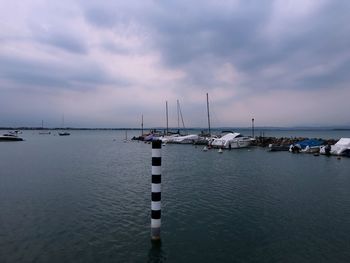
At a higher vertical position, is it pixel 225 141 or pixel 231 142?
pixel 225 141

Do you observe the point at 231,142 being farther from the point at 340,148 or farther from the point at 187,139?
the point at 340,148

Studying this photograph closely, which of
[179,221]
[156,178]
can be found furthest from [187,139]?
[156,178]

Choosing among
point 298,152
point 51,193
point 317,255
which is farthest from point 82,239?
point 298,152

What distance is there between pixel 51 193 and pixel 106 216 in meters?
6.08

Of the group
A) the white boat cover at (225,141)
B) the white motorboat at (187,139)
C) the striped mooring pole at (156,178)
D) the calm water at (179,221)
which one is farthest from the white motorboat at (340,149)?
the striped mooring pole at (156,178)

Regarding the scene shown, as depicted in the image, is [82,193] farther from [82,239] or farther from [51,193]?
[82,239]

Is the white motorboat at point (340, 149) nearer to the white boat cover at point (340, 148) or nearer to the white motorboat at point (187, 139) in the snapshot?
the white boat cover at point (340, 148)

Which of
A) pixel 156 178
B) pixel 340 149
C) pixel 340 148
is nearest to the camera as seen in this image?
pixel 156 178

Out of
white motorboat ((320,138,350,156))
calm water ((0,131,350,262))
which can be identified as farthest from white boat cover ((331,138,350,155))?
calm water ((0,131,350,262))

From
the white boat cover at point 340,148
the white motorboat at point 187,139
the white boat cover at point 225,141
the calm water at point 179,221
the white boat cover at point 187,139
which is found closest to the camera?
the calm water at point 179,221

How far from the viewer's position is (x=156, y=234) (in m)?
9.54

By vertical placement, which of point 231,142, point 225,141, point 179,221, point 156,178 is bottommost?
point 179,221

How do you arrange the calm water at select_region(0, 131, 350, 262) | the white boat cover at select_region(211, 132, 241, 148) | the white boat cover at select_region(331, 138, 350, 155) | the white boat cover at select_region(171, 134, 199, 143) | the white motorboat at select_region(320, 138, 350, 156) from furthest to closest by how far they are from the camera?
the white boat cover at select_region(171, 134, 199, 143), the white boat cover at select_region(211, 132, 241, 148), the white boat cover at select_region(331, 138, 350, 155), the white motorboat at select_region(320, 138, 350, 156), the calm water at select_region(0, 131, 350, 262)

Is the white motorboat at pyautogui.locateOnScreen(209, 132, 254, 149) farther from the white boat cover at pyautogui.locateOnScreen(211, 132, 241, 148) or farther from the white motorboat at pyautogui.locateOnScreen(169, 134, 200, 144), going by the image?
the white motorboat at pyautogui.locateOnScreen(169, 134, 200, 144)
